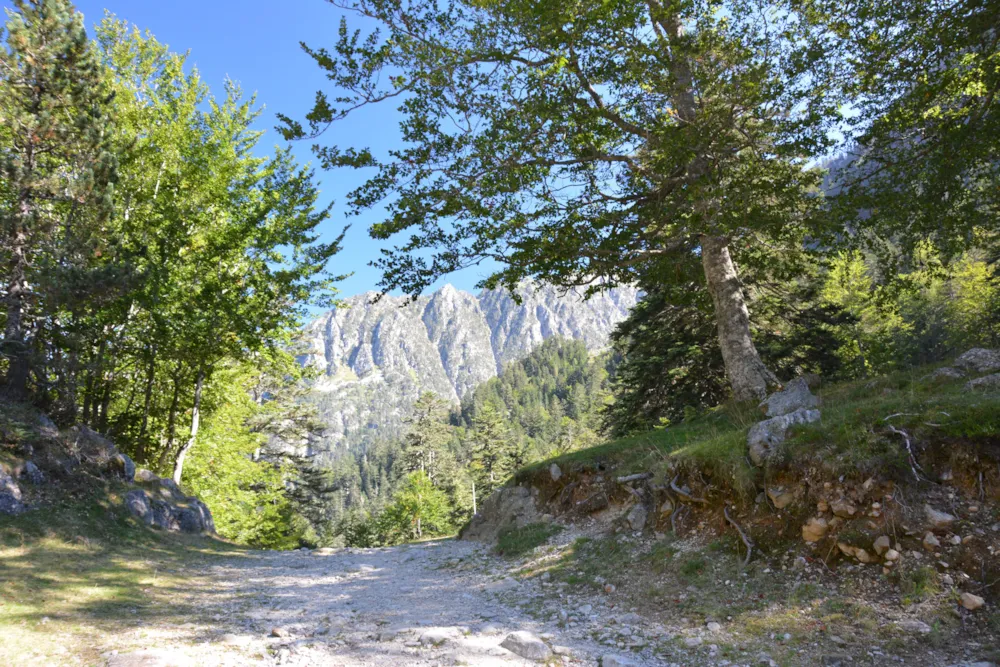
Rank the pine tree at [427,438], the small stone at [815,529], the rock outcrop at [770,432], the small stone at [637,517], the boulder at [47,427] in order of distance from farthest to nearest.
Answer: the pine tree at [427,438] < the boulder at [47,427] < the small stone at [637,517] < the rock outcrop at [770,432] < the small stone at [815,529]

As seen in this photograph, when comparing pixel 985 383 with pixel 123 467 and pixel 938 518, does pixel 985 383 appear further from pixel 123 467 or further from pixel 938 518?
pixel 123 467

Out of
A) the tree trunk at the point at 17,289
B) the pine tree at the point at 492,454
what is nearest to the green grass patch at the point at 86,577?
the tree trunk at the point at 17,289

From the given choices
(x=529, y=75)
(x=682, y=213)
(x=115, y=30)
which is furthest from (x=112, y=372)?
(x=682, y=213)

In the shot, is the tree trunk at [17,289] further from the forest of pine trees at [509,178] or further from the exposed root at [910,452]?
the exposed root at [910,452]

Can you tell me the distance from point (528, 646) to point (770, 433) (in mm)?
3740

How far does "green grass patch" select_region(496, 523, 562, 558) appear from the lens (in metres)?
9.06

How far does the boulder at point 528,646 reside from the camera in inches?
164

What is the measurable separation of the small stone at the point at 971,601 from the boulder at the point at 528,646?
10.5 ft

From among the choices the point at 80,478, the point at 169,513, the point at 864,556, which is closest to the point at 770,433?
the point at 864,556

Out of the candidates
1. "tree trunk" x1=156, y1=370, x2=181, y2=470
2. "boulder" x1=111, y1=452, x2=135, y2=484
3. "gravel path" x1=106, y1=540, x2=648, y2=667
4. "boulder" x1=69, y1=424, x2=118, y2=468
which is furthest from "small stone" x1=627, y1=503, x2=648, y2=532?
"tree trunk" x1=156, y1=370, x2=181, y2=470

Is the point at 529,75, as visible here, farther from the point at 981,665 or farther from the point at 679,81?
the point at 981,665

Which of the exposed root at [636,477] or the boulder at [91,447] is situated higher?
the boulder at [91,447]

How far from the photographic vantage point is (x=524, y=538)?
946 cm

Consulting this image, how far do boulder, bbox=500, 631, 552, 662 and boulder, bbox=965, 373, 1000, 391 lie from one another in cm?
548
